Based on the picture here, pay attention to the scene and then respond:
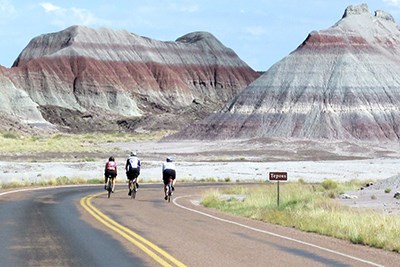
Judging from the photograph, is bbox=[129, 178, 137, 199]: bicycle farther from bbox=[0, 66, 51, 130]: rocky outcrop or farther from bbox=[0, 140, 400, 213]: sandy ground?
bbox=[0, 66, 51, 130]: rocky outcrop

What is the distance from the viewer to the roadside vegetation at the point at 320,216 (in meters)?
15.0

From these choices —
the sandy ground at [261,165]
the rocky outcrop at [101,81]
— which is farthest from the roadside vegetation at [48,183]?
the rocky outcrop at [101,81]

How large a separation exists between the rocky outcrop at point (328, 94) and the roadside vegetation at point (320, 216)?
2919 inches

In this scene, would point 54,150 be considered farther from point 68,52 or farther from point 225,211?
point 68,52

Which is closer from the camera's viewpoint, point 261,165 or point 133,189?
point 133,189

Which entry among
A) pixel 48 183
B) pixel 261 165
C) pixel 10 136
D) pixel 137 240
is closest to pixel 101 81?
pixel 10 136

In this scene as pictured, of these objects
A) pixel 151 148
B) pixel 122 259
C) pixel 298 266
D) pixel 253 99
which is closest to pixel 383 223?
pixel 298 266

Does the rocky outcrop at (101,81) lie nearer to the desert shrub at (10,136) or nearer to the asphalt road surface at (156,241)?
the desert shrub at (10,136)

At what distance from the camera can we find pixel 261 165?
214ft

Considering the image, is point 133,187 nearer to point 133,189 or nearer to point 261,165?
point 133,189

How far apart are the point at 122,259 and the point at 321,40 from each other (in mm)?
105642

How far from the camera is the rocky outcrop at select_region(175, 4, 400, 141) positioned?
102 m

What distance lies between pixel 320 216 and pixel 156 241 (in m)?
5.95

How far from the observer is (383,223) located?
1652 cm
